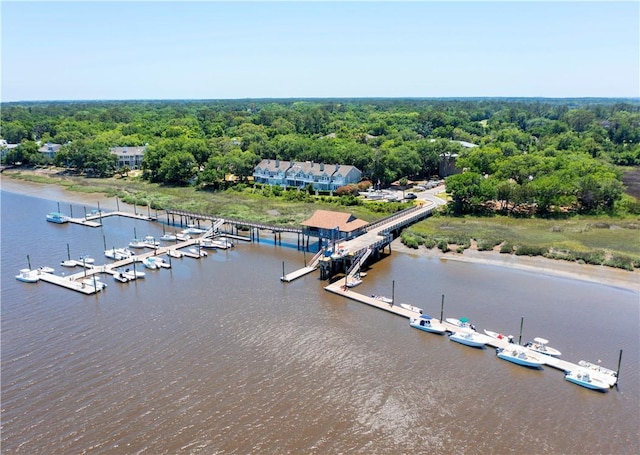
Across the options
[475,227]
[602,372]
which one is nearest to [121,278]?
[602,372]

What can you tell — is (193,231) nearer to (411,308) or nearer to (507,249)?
(411,308)

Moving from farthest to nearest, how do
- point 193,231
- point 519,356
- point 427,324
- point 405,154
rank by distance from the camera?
1. point 405,154
2. point 193,231
3. point 427,324
4. point 519,356

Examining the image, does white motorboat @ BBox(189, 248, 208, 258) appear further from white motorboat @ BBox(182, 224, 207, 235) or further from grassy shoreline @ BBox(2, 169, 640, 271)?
grassy shoreline @ BBox(2, 169, 640, 271)

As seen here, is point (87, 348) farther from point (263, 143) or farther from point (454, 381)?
point (263, 143)

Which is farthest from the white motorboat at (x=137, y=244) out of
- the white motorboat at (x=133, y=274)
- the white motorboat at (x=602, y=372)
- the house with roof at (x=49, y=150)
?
the house with roof at (x=49, y=150)

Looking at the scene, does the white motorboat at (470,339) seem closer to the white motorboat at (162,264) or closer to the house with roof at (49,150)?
the white motorboat at (162,264)

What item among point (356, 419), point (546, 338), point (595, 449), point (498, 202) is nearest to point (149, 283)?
point (356, 419)

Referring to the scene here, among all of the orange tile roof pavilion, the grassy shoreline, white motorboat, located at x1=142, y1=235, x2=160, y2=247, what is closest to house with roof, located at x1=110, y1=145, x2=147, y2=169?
the grassy shoreline
